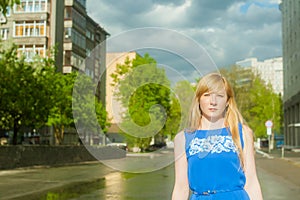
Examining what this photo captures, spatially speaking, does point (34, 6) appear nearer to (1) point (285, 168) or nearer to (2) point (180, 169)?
(1) point (285, 168)

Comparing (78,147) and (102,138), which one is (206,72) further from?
(78,147)

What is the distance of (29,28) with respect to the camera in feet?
216

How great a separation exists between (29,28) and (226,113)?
65615mm

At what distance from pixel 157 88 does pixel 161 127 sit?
1.54 ft

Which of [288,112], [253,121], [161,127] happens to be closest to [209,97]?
[161,127]

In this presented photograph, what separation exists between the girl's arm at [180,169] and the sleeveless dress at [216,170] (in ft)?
0.47

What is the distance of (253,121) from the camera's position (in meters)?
91.7

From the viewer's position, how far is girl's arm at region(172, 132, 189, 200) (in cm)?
324

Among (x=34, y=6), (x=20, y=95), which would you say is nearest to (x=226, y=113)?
(x=20, y=95)

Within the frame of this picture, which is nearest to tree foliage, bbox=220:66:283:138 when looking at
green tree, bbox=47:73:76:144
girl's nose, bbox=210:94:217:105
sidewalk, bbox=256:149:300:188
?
green tree, bbox=47:73:76:144

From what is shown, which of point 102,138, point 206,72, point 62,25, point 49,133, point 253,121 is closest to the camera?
point 206,72

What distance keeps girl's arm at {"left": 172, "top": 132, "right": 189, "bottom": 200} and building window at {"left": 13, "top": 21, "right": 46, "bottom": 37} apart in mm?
64526

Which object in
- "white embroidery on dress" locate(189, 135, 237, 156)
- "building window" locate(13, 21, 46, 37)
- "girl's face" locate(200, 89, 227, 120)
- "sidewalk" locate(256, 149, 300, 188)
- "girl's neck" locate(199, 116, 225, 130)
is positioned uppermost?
"building window" locate(13, 21, 46, 37)

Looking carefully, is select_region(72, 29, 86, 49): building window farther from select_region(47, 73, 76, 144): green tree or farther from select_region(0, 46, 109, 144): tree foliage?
select_region(0, 46, 109, 144): tree foliage
